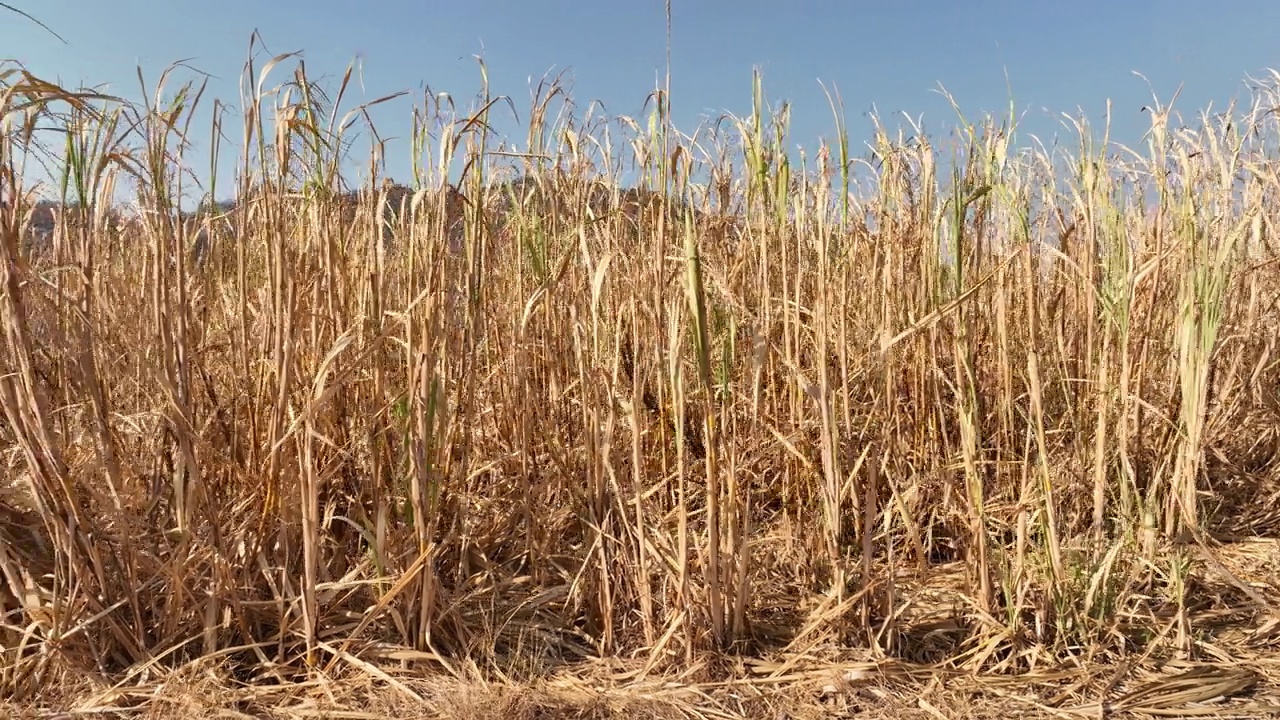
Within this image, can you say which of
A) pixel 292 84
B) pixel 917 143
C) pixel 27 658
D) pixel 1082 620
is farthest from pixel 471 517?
pixel 917 143

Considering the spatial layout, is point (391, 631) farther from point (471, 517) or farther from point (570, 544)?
point (570, 544)

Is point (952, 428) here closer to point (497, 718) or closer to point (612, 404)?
point (612, 404)

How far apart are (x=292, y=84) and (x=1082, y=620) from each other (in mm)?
1554

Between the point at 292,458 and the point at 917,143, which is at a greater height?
the point at 917,143

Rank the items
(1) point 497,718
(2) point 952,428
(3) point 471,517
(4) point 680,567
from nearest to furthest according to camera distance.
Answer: (1) point 497,718, (4) point 680,567, (3) point 471,517, (2) point 952,428

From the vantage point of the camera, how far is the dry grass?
3.63 ft

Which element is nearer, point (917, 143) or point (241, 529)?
point (241, 529)

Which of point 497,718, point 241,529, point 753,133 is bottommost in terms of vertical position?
point 497,718

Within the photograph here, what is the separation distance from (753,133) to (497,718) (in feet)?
3.33

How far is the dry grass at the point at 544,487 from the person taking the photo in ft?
3.63

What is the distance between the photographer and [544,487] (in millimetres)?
1500

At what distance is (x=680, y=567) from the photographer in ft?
3.82

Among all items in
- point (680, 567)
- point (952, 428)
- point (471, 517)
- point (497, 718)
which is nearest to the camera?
point (497, 718)

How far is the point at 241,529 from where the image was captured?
1.18 m
